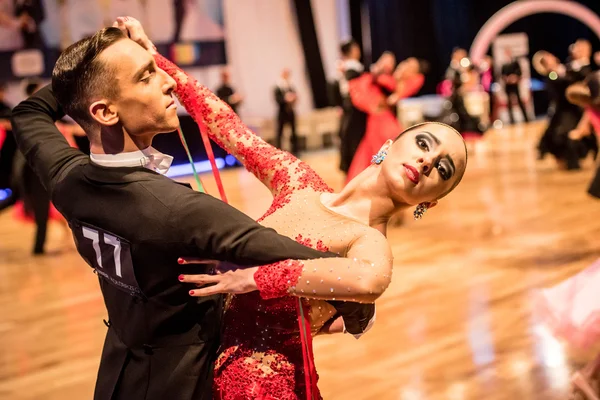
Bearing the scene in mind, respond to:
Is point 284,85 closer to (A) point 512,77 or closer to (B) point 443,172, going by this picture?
(A) point 512,77

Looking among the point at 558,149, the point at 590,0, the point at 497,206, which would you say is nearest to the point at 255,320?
the point at 497,206

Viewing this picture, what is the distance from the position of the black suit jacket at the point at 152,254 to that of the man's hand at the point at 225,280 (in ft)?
0.09

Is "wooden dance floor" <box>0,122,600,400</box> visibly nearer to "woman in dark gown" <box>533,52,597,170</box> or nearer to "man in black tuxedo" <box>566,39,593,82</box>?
"man in black tuxedo" <box>566,39,593,82</box>

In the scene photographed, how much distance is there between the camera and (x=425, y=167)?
1.56 metres

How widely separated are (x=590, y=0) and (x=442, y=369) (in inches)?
623

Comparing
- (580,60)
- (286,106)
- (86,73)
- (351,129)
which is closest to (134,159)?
(86,73)

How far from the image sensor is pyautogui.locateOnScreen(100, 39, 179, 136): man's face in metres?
1.37

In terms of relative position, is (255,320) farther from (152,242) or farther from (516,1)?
(516,1)

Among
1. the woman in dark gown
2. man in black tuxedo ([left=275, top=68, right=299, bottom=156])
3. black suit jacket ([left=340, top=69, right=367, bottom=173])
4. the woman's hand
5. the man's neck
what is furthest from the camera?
man in black tuxedo ([left=275, top=68, right=299, bottom=156])

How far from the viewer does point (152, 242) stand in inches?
52.2

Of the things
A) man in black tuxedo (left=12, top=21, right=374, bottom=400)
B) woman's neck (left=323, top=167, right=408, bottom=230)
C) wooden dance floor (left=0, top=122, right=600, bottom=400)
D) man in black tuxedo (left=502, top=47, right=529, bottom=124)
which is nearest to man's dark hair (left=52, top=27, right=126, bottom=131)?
man in black tuxedo (left=12, top=21, right=374, bottom=400)

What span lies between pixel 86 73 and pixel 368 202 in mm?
616

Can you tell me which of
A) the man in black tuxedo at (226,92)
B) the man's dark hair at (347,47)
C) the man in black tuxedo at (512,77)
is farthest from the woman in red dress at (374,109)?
the man in black tuxedo at (512,77)

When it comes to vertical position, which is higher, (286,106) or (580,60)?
(580,60)
